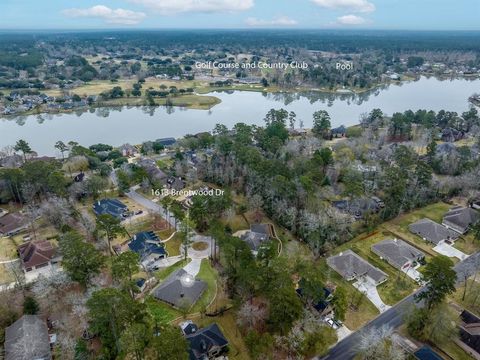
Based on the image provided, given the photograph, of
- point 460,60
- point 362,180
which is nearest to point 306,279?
point 362,180

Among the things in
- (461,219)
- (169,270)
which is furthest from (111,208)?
(461,219)

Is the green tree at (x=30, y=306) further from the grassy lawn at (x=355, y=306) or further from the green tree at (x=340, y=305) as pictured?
the green tree at (x=340, y=305)

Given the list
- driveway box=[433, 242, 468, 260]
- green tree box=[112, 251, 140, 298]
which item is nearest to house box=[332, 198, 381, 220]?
driveway box=[433, 242, 468, 260]

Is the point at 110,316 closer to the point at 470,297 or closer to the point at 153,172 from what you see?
the point at 470,297

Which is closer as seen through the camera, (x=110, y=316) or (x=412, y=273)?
(x=110, y=316)

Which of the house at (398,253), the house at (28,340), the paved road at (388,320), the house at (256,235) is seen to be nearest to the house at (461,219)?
Answer: the paved road at (388,320)

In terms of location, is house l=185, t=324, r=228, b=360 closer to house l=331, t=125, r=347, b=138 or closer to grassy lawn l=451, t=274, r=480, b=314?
grassy lawn l=451, t=274, r=480, b=314
